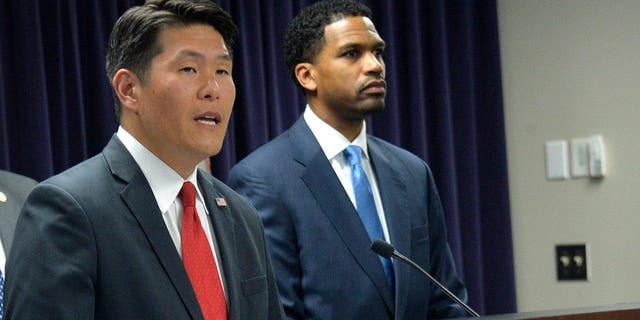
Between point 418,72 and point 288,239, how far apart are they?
1.63m

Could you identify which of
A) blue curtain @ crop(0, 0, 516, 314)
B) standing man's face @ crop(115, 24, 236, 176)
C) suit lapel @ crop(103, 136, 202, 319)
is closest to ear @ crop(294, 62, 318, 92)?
blue curtain @ crop(0, 0, 516, 314)

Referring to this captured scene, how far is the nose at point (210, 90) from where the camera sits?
6.09 feet

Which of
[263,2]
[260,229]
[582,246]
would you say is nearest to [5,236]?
[260,229]

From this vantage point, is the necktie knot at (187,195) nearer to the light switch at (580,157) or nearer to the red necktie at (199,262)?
the red necktie at (199,262)

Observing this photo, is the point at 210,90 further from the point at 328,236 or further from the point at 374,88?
the point at 374,88

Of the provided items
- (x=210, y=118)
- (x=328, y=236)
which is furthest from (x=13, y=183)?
(x=210, y=118)

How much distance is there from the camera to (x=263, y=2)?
379cm

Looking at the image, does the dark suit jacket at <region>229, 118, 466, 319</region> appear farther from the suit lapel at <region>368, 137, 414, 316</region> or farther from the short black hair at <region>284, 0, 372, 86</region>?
the short black hair at <region>284, 0, 372, 86</region>

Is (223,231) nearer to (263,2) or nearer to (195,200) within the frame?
(195,200)

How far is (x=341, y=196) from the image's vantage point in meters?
2.78

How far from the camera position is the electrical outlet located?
4.11 m

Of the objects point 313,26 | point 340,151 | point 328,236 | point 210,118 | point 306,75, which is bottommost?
point 328,236

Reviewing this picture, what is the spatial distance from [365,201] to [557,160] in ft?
5.24

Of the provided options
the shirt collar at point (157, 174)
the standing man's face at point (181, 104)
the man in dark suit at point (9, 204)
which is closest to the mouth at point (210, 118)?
the standing man's face at point (181, 104)
